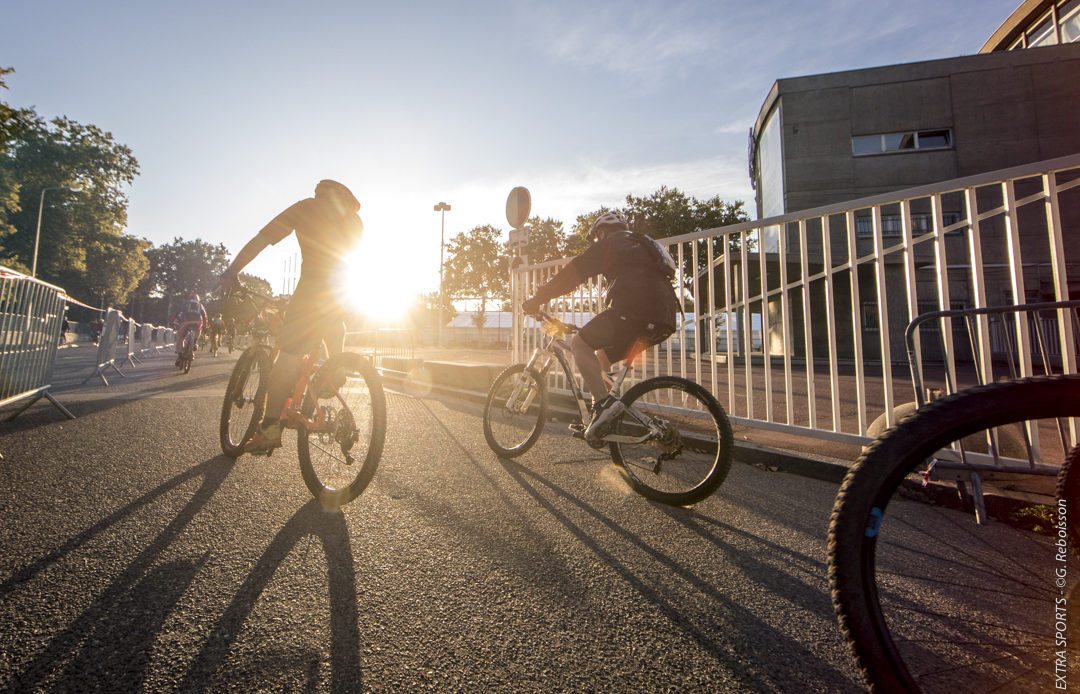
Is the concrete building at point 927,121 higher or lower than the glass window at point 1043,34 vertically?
lower

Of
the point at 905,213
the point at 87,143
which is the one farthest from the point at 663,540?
the point at 87,143

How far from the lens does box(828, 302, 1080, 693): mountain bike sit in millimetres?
989

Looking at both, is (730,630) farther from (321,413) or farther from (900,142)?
(900,142)

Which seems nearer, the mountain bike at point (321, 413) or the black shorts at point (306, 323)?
the mountain bike at point (321, 413)

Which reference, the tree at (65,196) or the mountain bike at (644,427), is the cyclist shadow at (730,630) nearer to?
the mountain bike at (644,427)

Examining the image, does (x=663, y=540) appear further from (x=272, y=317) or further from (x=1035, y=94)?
(x=1035, y=94)

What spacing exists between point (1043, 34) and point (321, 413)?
33579 mm

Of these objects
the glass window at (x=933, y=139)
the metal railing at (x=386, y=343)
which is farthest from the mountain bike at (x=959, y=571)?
the glass window at (x=933, y=139)

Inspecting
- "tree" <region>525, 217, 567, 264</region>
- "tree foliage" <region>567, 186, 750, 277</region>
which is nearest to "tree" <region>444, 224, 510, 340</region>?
"tree" <region>525, 217, 567, 264</region>

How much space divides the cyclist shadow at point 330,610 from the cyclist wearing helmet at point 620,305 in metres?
1.69

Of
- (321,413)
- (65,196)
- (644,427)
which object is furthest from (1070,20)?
(65,196)

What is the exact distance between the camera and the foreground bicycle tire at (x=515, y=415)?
12.5 ft

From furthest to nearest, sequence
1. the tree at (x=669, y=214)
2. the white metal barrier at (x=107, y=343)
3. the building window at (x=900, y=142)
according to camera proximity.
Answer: the tree at (x=669, y=214) → the building window at (x=900, y=142) → the white metal barrier at (x=107, y=343)

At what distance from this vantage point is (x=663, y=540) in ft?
7.30
